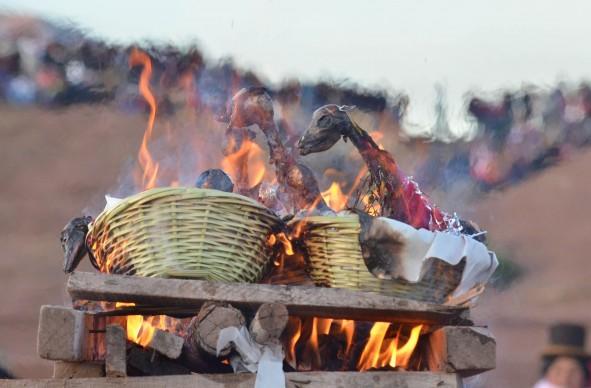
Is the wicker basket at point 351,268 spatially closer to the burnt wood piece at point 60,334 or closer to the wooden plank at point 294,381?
the wooden plank at point 294,381

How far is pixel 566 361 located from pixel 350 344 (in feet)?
7.38

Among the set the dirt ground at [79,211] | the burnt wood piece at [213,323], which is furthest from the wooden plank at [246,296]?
the dirt ground at [79,211]

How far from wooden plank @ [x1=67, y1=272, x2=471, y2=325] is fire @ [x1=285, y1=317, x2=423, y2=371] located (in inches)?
6.4

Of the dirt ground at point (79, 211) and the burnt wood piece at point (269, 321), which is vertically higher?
the dirt ground at point (79, 211)

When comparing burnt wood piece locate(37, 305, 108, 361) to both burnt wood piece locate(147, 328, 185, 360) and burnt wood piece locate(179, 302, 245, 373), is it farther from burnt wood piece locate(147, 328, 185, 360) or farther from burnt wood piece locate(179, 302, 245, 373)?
burnt wood piece locate(179, 302, 245, 373)

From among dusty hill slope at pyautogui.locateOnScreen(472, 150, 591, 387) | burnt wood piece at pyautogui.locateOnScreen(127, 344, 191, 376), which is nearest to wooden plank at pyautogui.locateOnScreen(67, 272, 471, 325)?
burnt wood piece at pyautogui.locateOnScreen(127, 344, 191, 376)

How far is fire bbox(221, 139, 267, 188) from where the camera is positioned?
420cm

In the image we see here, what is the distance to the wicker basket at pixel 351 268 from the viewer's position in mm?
3449

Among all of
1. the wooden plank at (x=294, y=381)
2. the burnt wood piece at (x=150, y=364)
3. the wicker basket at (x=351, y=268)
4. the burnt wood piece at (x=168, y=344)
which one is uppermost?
the wicker basket at (x=351, y=268)

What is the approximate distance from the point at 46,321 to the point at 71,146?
339 cm

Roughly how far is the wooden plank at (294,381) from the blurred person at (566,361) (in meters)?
2.14

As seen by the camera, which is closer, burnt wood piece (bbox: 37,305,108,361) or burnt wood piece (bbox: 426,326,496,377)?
burnt wood piece (bbox: 37,305,108,361)

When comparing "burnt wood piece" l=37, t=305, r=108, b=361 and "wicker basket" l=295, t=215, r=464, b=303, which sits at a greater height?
"wicker basket" l=295, t=215, r=464, b=303

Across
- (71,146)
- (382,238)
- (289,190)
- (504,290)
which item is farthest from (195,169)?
(504,290)
